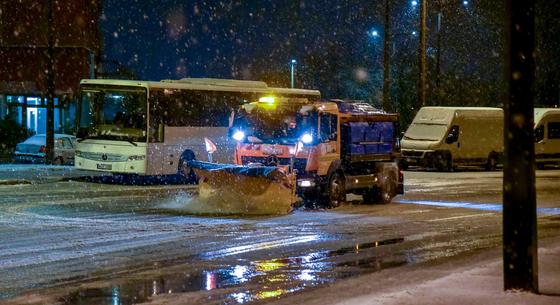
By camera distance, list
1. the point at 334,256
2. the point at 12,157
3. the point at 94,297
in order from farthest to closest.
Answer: the point at 12,157 < the point at 334,256 < the point at 94,297

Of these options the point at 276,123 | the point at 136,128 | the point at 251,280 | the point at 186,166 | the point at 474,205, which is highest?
the point at 136,128

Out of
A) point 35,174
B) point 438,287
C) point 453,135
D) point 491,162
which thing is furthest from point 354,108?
point 491,162

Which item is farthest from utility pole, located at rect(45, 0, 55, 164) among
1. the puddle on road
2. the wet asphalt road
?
the puddle on road

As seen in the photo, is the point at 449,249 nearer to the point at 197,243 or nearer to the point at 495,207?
the point at 197,243

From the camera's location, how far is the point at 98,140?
2850 cm

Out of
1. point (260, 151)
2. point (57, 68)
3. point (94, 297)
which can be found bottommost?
point (94, 297)

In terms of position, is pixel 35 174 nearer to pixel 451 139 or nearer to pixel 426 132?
pixel 426 132

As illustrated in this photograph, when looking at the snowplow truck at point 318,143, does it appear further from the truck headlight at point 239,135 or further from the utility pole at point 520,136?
the utility pole at point 520,136

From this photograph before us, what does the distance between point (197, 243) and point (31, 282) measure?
13.0 feet

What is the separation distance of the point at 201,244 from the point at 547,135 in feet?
104

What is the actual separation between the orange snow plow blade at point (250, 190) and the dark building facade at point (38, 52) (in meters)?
30.0

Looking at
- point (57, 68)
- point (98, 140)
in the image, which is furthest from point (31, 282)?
point (57, 68)

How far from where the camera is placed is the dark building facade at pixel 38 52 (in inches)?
1935

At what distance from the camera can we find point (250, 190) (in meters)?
19.9
